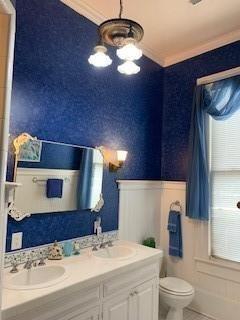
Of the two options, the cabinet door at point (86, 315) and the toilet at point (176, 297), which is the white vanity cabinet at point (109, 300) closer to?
the cabinet door at point (86, 315)

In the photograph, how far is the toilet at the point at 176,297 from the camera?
2395 millimetres

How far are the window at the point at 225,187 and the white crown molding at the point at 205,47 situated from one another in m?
0.82

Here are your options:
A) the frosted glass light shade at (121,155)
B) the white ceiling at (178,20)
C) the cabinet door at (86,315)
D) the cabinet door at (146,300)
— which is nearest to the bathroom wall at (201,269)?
the cabinet door at (146,300)

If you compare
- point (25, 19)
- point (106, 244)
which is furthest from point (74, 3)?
point (106, 244)

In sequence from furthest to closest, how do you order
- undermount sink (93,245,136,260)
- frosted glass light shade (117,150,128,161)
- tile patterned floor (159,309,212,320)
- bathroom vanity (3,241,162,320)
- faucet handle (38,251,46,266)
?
tile patterned floor (159,309,212,320) → frosted glass light shade (117,150,128,161) → undermount sink (93,245,136,260) → faucet handle (38,251,46,266) → bathroom vanity (3,241,162,320)

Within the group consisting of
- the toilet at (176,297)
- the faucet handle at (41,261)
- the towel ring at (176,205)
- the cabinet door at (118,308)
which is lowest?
the toilet at (176,297)

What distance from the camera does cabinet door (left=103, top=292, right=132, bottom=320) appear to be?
1812mm

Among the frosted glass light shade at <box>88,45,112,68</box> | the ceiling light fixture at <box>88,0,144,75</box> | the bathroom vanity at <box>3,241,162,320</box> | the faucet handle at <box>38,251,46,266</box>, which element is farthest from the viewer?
the faucet handle at <box>38,251,46,266</box>

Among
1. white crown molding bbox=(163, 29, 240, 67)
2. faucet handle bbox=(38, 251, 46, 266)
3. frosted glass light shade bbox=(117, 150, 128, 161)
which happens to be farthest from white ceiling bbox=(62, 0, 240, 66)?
faucet handle bbox=(38, 251, 46, 266)

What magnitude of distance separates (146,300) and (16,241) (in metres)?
1.21

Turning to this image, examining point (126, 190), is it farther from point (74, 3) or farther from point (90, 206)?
point (74, 3)

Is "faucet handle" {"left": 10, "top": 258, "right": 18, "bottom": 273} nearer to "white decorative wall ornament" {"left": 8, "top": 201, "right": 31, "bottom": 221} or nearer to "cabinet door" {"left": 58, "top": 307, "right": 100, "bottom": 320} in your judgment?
"white decorative wall ornament" {"left": 8, "top": 201, "right": 31, "bottom": 221}

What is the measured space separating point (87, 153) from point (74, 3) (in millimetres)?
1377

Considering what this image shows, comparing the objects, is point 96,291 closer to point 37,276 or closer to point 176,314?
point 37,276
